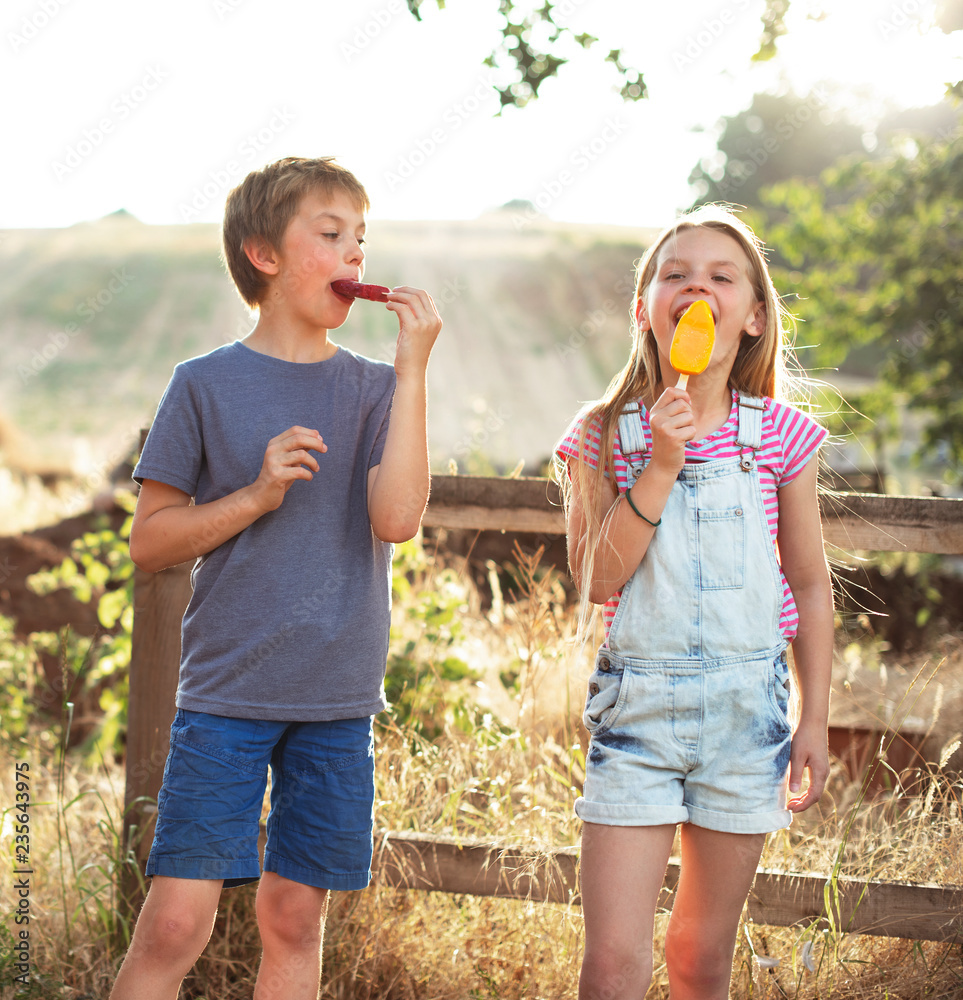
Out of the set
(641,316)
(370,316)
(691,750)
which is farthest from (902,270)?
(370,316)

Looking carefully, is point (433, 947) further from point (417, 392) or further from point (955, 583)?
point (955, 583)

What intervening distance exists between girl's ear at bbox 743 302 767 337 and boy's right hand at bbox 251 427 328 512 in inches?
37.2

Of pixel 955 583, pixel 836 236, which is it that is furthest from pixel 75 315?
pixel 955 583

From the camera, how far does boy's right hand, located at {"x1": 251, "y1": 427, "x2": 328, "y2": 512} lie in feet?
5.41

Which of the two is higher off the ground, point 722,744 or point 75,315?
point 75,315

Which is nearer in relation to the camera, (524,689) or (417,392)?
(417,392)

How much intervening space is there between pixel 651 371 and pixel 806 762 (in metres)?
0.86

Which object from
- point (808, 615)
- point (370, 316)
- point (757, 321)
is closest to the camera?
point (808, 615)

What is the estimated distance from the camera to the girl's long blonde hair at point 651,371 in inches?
72.8

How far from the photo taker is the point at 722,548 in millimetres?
1768

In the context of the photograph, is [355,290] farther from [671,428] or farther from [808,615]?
[808,615]

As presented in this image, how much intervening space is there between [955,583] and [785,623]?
5.42m

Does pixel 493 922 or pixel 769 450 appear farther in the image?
pixel 493 922

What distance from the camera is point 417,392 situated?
1766 millimetres
